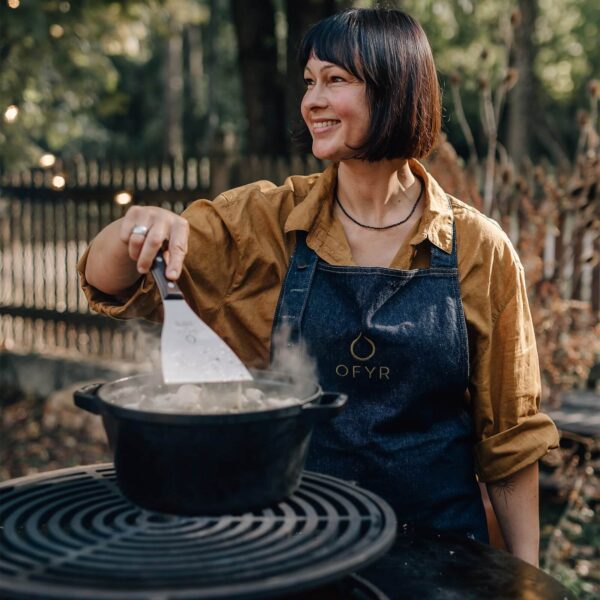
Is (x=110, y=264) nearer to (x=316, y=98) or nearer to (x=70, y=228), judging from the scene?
(x=316, y=98)

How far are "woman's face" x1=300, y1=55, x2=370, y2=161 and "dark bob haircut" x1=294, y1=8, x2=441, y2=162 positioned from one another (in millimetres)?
19

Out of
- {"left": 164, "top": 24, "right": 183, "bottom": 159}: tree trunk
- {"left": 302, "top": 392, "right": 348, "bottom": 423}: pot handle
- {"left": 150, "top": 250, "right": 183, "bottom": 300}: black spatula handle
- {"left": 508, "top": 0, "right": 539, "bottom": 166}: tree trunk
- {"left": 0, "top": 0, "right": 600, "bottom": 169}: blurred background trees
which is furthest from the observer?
{"left": 164, "top": 24, "right": 183, "bottom": 159}: tree trunk

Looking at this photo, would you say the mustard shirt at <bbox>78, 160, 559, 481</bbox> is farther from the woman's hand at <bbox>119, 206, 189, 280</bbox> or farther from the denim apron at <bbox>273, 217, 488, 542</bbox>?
the woman's hand at <bbox>119, 206, 189, 280</bbox>

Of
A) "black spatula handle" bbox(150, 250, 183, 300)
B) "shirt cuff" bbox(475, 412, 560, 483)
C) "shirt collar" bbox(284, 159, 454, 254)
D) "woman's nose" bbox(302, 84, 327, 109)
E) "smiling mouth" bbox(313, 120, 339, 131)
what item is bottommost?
"shirt cuff" bbox(475, 412, 560, 483)

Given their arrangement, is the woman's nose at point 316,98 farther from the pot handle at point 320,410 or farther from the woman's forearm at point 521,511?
the woman's forearm at point 521,511

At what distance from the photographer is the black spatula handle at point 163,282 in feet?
5.26

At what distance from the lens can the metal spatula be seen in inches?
59.1

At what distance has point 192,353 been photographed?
1539 millimetres

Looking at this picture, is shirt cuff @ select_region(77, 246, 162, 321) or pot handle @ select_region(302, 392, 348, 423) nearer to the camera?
pot handle @ select_region(302, 392, 348, 423)

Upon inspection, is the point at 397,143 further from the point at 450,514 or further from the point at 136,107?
the point at 136,107

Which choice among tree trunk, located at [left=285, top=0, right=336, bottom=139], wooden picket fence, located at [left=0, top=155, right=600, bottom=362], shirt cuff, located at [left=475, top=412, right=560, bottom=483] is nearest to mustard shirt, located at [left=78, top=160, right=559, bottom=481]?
shirt cuff, located at [left=475, top=412, right=560, bottom=483]

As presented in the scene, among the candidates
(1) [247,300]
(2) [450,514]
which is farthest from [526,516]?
(1) [247,300]

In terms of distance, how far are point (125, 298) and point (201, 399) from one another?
2.13ft

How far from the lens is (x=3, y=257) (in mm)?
8484
